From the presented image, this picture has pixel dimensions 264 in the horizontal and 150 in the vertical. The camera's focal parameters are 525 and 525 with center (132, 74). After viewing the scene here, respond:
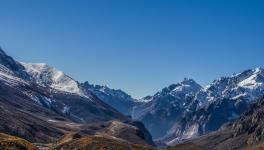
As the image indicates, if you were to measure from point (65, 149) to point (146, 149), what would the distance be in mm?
28013

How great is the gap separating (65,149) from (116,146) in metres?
18.4

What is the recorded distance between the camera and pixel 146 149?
180375 mm

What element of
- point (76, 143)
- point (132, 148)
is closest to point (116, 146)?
point (132, 148)

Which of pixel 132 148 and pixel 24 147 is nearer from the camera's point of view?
pixel 24 147

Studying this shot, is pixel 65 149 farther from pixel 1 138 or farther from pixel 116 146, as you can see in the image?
pixel 1 138

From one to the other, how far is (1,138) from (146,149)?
83.9 meters

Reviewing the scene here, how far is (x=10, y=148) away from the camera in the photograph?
9831cm

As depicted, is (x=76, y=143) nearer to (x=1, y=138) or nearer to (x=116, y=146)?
(x=116, y=146)

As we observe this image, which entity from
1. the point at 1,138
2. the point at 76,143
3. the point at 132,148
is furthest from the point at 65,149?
the point at 1,138

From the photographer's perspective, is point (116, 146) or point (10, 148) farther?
point (116, 146)

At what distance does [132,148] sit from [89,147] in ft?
48.4

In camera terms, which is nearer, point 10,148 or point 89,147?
point 10,148

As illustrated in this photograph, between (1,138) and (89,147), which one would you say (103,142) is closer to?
(89,147)

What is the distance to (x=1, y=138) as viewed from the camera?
339 ft
